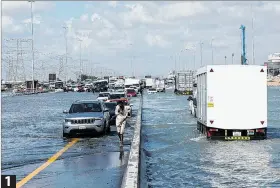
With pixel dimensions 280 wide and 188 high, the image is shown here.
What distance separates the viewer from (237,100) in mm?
20109

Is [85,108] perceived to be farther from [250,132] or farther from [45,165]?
[45,165]

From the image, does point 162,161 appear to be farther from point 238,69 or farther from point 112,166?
point 238,69

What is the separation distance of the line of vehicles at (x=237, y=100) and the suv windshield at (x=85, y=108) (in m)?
5.43

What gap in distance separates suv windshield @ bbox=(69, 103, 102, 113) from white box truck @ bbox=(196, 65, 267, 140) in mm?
5431

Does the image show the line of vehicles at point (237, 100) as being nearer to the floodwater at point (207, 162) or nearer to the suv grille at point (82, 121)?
the floodwater at point (207, 162)

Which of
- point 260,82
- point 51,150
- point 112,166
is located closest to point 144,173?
point 112,166

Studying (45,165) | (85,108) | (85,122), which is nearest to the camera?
(45,165)

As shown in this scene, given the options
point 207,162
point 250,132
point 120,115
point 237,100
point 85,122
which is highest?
point 237,100

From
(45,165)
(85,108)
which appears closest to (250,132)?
(85,108)

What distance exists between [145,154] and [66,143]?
13.2ft

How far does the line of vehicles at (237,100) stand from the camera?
787 inches

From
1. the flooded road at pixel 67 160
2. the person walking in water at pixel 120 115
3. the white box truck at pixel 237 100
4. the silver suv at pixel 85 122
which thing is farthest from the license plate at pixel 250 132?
the silver suv at pixel 85 122

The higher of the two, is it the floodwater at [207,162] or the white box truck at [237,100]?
the white box truck at [237,100]

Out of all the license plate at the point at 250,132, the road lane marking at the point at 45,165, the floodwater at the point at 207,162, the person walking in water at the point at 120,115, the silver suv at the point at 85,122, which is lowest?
the floodwater at the point at 207,162
